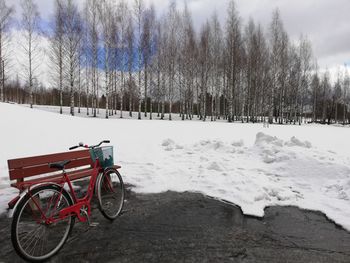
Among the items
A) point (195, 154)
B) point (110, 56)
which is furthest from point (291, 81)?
point (195, 154)

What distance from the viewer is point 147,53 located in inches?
1075

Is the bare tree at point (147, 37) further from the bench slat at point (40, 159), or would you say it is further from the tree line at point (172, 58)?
the bench slat at point (40, 159)

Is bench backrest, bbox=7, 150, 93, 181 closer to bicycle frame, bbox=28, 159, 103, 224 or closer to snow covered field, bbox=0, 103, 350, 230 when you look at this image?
snow covered field, bbox=0, 103, 350, 230

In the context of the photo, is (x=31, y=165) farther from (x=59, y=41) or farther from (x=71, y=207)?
(x=59, y=41)

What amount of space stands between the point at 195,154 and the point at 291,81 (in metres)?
32.5

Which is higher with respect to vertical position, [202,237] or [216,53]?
[216,53]

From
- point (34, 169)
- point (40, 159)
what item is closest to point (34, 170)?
point (34, 169)

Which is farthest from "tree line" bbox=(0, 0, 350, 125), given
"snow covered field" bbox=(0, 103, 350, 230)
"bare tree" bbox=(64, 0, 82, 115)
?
"snow covered field" bbox=(0, 103, 350, 230)

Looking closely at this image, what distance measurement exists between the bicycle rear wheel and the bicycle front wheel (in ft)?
1.96

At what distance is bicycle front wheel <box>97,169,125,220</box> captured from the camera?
3.47 metres

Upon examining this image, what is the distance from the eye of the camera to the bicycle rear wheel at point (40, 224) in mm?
2371

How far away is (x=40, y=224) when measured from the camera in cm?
266

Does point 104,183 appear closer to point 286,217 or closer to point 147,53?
point 286,217

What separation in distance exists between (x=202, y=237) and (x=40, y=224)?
1.96 m
